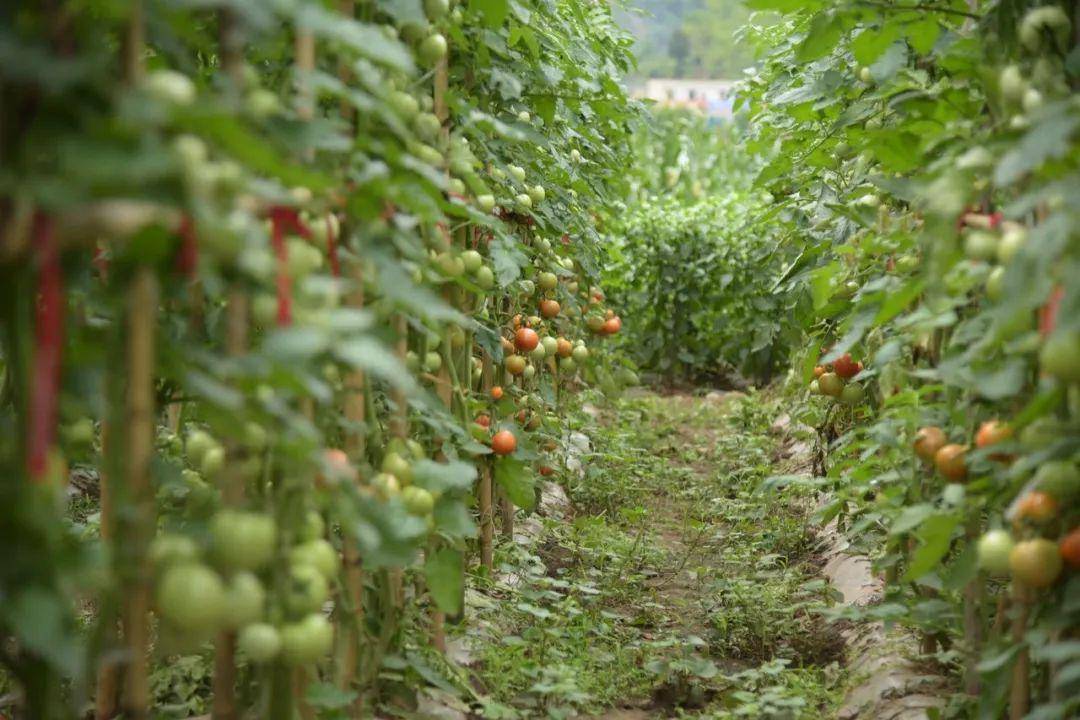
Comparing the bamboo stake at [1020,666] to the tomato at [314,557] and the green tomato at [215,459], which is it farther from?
the green tomato at [215,459]

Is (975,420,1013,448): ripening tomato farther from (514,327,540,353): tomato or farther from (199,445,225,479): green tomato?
(514,327,540,353): tomato

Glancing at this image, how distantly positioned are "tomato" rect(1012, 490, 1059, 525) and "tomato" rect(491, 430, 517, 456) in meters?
1.33

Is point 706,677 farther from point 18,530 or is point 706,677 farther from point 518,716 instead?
point 18,530

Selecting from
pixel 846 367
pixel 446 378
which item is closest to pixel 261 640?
pixel 446 378

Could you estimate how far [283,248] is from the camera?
1.31 m

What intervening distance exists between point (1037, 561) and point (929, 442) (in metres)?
0.42

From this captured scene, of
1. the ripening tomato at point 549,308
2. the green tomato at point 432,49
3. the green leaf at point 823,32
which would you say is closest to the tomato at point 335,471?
the green tomato at point 432,49

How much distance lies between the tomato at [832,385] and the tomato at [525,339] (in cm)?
81

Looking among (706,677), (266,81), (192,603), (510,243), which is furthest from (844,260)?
(192,603)

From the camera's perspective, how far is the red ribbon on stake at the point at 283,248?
4.11ft

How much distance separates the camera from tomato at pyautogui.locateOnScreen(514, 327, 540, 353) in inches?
127

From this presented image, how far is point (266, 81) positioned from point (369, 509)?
2.38 feet

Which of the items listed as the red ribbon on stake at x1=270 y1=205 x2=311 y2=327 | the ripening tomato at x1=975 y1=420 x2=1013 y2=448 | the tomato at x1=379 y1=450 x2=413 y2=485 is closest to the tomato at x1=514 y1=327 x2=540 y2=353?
the tomato at x1=379 y1=450 x2=413 y2=485

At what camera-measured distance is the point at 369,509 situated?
56.7 inches
